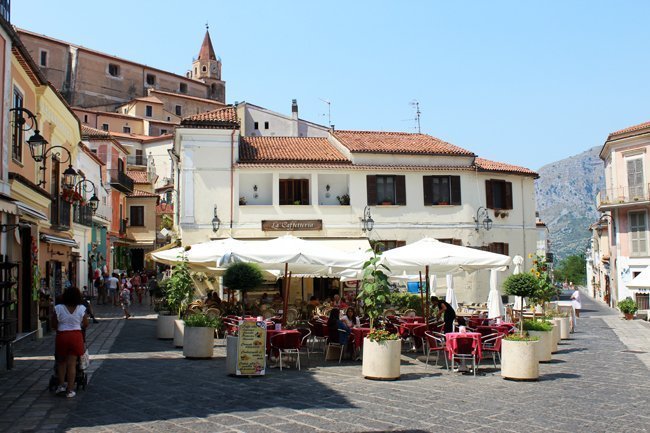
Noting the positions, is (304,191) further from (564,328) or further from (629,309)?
(629,309)

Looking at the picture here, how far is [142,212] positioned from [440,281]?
28883 mm

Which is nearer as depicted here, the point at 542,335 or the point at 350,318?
the point at 542,335

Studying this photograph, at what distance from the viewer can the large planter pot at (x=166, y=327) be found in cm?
1675

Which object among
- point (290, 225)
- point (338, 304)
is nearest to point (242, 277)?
point (338, 304)

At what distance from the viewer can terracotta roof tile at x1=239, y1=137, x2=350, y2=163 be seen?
2747 centimetres

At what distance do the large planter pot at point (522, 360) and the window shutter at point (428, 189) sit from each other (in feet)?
57.9

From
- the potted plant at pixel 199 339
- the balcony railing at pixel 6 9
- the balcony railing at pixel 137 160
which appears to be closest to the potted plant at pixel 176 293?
the potted plant at pixel 199 339

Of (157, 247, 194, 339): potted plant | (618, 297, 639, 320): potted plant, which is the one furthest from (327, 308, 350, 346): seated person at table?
(618, 297, 639, 320): potted plant

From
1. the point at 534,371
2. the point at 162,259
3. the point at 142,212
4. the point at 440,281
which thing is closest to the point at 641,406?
the point at 534,371

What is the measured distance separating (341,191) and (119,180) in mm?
20173

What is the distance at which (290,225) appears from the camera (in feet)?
88.1

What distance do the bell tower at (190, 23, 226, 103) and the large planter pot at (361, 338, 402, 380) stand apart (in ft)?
279

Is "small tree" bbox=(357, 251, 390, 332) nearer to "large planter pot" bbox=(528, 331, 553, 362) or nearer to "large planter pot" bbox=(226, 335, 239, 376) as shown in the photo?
"large planter pot" bbox=(226, 335, 239, 376)

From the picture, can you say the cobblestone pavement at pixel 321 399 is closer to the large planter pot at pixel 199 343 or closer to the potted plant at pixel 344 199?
the large planter pot at pixel 199 343
